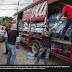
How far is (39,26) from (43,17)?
2.82 feet

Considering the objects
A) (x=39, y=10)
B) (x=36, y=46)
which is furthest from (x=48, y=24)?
(x=36, y=46)

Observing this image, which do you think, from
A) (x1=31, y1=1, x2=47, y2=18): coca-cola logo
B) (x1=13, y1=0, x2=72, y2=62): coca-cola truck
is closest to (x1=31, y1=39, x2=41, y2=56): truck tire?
(x1=13, y1=0, x2=72, y2=62): coca-cola truck

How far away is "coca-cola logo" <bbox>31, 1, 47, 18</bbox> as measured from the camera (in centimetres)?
539

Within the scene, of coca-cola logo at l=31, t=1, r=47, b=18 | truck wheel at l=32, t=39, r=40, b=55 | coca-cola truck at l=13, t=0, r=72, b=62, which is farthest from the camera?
truck wheel at l=32, t=39, r=40, b=55

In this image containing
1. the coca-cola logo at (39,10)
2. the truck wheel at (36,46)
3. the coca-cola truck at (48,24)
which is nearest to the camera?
the coca-cola truck at (48,24)

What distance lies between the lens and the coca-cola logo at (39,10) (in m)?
5.39

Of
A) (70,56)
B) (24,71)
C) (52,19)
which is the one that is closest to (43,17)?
(52,19)

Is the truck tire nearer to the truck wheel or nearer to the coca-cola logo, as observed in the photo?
the truck wheel

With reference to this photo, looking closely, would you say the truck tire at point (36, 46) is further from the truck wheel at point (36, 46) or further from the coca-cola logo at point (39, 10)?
the coca-cola logo at point (39, 10)

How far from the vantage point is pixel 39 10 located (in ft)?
19.2

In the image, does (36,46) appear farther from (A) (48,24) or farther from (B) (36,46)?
(A) (48,24)

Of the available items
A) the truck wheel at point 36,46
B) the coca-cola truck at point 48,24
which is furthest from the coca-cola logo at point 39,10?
the truck wheel at point 36,46

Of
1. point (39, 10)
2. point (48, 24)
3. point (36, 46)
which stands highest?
point (39, 10)

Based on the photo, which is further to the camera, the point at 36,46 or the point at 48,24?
the point at 36,46
